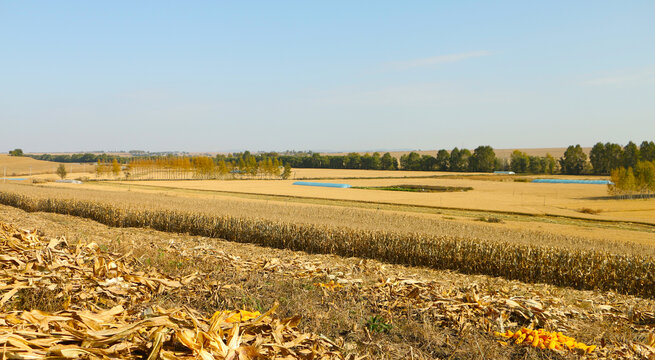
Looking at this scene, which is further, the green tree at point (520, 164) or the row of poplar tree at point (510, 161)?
the green tree at point (520, 164)

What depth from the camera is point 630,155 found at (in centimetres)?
8800

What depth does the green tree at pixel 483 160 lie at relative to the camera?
386ft

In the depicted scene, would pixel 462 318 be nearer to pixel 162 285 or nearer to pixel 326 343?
pixel 326 343

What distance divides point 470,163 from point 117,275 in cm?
12067

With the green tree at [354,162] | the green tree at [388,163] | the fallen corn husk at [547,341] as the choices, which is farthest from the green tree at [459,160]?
the fallen corn husk at [547,341]

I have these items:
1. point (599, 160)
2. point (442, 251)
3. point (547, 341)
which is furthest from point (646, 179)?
point (547, 341)

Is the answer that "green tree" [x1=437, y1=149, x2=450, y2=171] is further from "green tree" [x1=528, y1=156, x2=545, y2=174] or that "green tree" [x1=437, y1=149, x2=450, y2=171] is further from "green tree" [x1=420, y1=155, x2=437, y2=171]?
"green tree" [x1=528, y1=156, x2=545, y2=174]

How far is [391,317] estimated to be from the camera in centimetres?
492

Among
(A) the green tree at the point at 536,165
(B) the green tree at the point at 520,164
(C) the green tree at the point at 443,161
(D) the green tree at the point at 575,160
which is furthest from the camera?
(C) the green tree at the point at 443,161

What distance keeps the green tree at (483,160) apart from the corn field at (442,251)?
350 feet

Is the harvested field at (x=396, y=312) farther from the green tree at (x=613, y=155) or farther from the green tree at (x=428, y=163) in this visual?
the green tree at (x=428, y=163)

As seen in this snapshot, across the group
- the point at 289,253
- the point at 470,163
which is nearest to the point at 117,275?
the point at 289,253

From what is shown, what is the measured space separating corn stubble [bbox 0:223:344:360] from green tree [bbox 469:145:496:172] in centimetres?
12016

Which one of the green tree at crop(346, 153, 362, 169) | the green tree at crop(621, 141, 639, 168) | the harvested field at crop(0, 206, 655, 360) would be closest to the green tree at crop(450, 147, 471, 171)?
the green tree at crop(346, 153, 362, 169)
